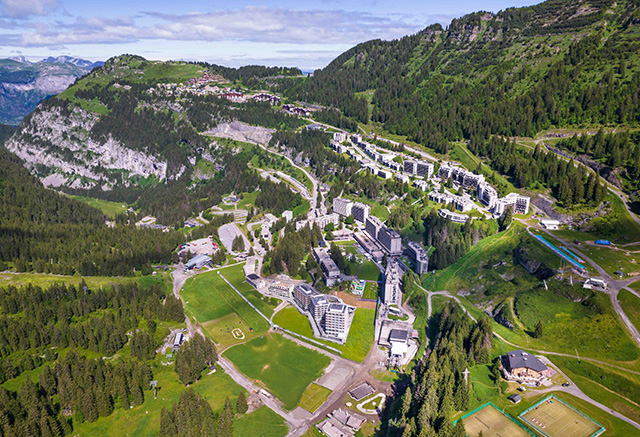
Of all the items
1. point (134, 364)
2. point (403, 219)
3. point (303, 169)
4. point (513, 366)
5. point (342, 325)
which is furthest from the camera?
point (303, 169)

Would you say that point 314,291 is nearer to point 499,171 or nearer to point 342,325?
point 342,325

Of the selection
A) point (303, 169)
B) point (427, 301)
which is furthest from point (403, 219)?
point (303, 169)

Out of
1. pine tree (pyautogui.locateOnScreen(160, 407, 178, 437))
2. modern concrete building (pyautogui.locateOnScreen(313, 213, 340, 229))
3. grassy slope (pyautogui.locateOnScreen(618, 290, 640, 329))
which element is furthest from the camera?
modern concrete building (pyautogui.locateOnScreen(313, 213, 340, 229))

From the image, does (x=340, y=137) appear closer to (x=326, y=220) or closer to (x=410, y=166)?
(x=410, y=166)

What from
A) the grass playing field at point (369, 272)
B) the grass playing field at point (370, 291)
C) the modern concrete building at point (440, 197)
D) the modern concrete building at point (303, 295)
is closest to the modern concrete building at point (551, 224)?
the modern concrete building at point (440, 197)

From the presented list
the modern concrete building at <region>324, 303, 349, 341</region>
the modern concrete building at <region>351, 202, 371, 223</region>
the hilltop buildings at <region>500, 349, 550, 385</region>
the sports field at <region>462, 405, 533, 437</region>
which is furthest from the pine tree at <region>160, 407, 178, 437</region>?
the modern concrete building at <region>351, 202, 371, 223</region>

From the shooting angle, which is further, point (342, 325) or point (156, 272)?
point (156, 272)

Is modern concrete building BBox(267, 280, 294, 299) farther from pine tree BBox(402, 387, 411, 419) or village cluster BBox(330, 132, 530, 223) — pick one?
village cluster BBox(330, 132, 530, 223)
